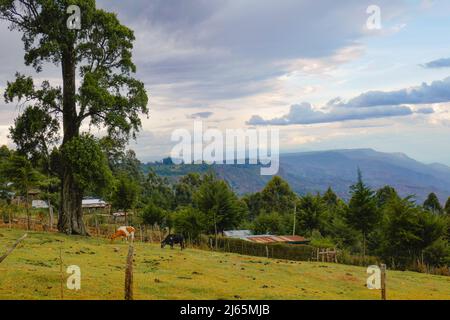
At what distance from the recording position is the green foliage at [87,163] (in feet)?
121

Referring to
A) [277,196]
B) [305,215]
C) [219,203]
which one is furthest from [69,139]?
[277,196]

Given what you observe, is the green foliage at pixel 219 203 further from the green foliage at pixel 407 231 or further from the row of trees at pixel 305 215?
the green foliage at pixel 407 231

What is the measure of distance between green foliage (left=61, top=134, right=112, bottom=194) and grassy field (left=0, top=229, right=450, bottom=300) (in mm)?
5014

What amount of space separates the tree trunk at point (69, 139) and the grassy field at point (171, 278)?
14.6ft

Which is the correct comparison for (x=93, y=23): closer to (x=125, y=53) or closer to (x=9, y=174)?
(x=125, y=53)

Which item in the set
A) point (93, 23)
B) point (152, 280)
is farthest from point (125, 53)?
point (152, 280)

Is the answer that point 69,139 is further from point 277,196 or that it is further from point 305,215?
point 277,196

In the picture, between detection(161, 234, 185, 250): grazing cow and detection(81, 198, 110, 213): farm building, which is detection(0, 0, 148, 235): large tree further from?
detection(81, 198, 110, 213): farm building

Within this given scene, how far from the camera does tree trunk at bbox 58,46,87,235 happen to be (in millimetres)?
39281

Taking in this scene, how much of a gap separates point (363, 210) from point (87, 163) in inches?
1196

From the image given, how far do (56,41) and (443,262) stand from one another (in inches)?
1632

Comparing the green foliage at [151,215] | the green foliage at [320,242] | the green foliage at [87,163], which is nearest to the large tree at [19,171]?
the green foliage at [87,163]

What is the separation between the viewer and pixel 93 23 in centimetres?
3862

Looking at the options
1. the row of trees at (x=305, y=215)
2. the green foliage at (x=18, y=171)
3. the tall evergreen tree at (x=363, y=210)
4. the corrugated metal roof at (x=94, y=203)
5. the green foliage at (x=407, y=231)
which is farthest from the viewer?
the corrugated metal roof at (x=94, y=203)
